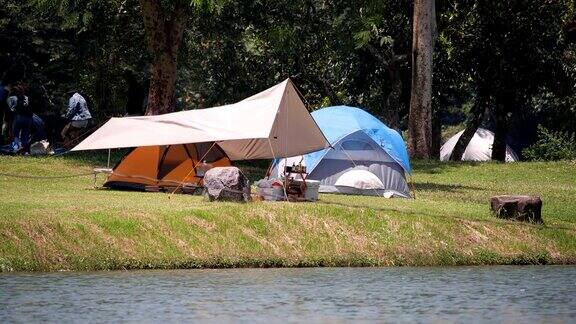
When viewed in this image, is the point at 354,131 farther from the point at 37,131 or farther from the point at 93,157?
the point at 37,131

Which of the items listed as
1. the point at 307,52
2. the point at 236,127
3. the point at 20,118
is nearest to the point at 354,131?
the point at 236,127

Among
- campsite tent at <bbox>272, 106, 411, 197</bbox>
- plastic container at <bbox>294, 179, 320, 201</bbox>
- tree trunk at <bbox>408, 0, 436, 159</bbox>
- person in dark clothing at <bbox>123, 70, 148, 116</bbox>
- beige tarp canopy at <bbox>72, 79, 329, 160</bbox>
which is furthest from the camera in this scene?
tree trunk at <bbox>408, 0, 436, 159</bbox>

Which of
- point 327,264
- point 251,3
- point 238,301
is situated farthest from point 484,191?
point 238,301

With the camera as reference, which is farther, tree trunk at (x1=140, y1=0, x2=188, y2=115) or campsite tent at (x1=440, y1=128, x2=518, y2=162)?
campsite tent at (x1=440, y1=128, x2=518, y2=162)

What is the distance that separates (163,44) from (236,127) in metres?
7.73

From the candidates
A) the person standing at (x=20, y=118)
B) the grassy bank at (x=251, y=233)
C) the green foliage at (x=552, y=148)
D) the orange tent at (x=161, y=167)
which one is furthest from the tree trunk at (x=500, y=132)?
the orange tent at (x=161, y=167)

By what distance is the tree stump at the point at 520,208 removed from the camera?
76.0 feet

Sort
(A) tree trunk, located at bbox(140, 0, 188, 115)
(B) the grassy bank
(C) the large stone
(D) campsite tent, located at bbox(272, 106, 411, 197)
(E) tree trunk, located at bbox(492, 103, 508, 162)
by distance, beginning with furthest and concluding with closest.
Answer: (E) tree trunk, located at bbox(492, 103, 508, 162), (A) tree trunk, located at bbox(140, 0, 188, 115), (D) campsite tent, located at bbox(272, 106, 411, 197), (C) the large stone, (B) the grassy bank

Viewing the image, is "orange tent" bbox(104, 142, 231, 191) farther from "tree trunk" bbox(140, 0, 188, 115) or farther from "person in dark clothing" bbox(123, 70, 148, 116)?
"person in dark clothing" bbox(123, 70, 148, 116)

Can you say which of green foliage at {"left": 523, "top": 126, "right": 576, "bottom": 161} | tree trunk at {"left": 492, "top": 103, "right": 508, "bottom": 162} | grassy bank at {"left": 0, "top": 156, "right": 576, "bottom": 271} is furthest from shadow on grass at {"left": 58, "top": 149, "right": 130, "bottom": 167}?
green foliage at {"left": 523, "top": 126, "right": 576, "bottom": 161}

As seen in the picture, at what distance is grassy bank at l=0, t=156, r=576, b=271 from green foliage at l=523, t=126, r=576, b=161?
19447 millimetres

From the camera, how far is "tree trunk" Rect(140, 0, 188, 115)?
31.6m

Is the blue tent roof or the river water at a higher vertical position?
the blue tent roof

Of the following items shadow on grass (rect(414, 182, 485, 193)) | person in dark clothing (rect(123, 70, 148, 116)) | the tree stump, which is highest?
person in dark clothing (rect(123, 70, 148, 116))
